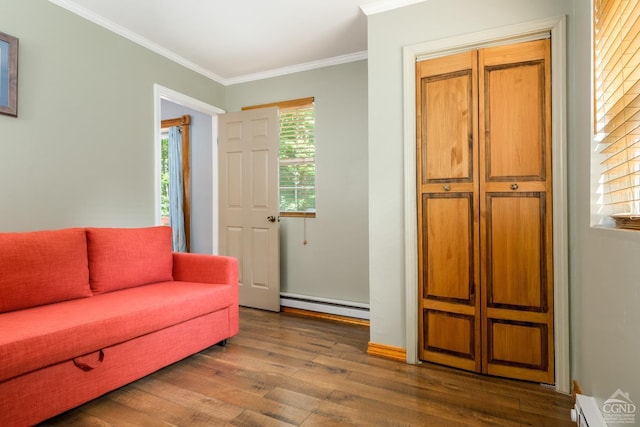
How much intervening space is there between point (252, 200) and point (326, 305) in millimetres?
1334

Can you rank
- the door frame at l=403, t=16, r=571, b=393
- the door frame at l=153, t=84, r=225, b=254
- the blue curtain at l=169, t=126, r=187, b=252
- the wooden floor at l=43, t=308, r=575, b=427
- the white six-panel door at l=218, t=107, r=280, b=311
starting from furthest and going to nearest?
1. the blue curtain at l=169, t=126, r=187, b=252
2. the white six-panel door at l=218, t=107, r=280, b=311
3. the door frame at l=153, t=84, r=225, b=254
4. the door frame at l=403, t=16, r=571, b=393
5. the wooden floor at l=43, t=308, r=575, b=427

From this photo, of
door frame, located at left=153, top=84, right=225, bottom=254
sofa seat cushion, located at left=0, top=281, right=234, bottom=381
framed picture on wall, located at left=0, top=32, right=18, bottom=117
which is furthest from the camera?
door frame, located at left=153, top=84, right=225, bottom=254

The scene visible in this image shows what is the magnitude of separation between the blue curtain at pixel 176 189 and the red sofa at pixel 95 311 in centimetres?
170

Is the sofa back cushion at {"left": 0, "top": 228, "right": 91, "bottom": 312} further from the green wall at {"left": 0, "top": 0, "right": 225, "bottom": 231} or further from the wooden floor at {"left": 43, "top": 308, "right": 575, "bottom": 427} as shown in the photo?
the wooden floor at {"left": 43, "top": 308, "right": 575, "bottom": 427}

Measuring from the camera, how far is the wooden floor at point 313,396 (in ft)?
5.41

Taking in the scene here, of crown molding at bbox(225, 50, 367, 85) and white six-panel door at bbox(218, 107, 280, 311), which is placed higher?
crown molding at bbox(225, 50, 367, 85)

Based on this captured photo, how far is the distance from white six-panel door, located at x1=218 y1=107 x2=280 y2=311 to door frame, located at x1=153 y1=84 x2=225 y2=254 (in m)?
0.11

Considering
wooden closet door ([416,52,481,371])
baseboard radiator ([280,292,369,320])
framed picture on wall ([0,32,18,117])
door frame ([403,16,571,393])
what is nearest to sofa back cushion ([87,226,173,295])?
framed picture on wall ([0,32,18,117])

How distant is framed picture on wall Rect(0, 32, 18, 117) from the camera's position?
211 centimetres

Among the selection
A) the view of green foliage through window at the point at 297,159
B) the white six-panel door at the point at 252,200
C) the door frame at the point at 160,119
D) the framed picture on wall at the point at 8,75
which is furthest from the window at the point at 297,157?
the framed picture on wall at the point at 8,75

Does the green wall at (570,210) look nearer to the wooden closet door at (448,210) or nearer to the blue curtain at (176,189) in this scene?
the wooden closet door at (448,210)

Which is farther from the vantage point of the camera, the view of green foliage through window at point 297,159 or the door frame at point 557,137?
the view of green foliage through window at point 297,159

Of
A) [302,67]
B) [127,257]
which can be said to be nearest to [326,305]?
[127,257]

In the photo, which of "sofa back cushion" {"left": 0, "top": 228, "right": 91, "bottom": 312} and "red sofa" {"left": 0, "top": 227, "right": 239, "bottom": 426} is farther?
"sofa back cushion" {"left": 0, "top": 228, "right": 91, "bottom": 312}
